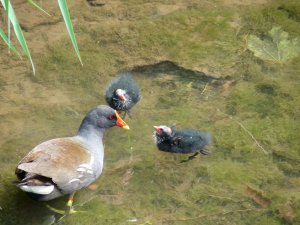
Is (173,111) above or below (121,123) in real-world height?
below

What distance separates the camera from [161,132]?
525cm

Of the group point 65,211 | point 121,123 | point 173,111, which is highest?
point 121,123

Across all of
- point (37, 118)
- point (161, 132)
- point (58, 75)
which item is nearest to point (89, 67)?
point (58, 75)

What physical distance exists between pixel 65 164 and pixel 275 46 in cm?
255

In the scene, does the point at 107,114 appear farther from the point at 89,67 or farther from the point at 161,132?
the point at 89,67

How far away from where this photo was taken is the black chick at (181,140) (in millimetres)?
5207

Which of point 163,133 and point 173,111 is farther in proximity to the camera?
point 173,111

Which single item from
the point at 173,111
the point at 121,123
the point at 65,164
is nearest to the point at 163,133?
the point at 121,123

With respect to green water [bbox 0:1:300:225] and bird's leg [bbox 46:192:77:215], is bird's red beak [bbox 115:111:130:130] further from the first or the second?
bird's leg [bbox 46:192:77:215]

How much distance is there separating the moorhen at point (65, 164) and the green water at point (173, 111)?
Answer: 0.68 ft

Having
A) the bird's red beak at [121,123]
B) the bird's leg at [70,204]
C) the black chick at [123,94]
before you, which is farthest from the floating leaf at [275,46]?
the bird's leg at [70,204]

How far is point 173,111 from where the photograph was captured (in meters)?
5.68

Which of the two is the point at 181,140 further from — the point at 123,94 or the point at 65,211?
the point at 65,211

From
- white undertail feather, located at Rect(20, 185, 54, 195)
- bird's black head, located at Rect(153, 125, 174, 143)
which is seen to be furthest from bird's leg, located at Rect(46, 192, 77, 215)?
bird's black head, located at Rect(153, 125, 174, 143)
